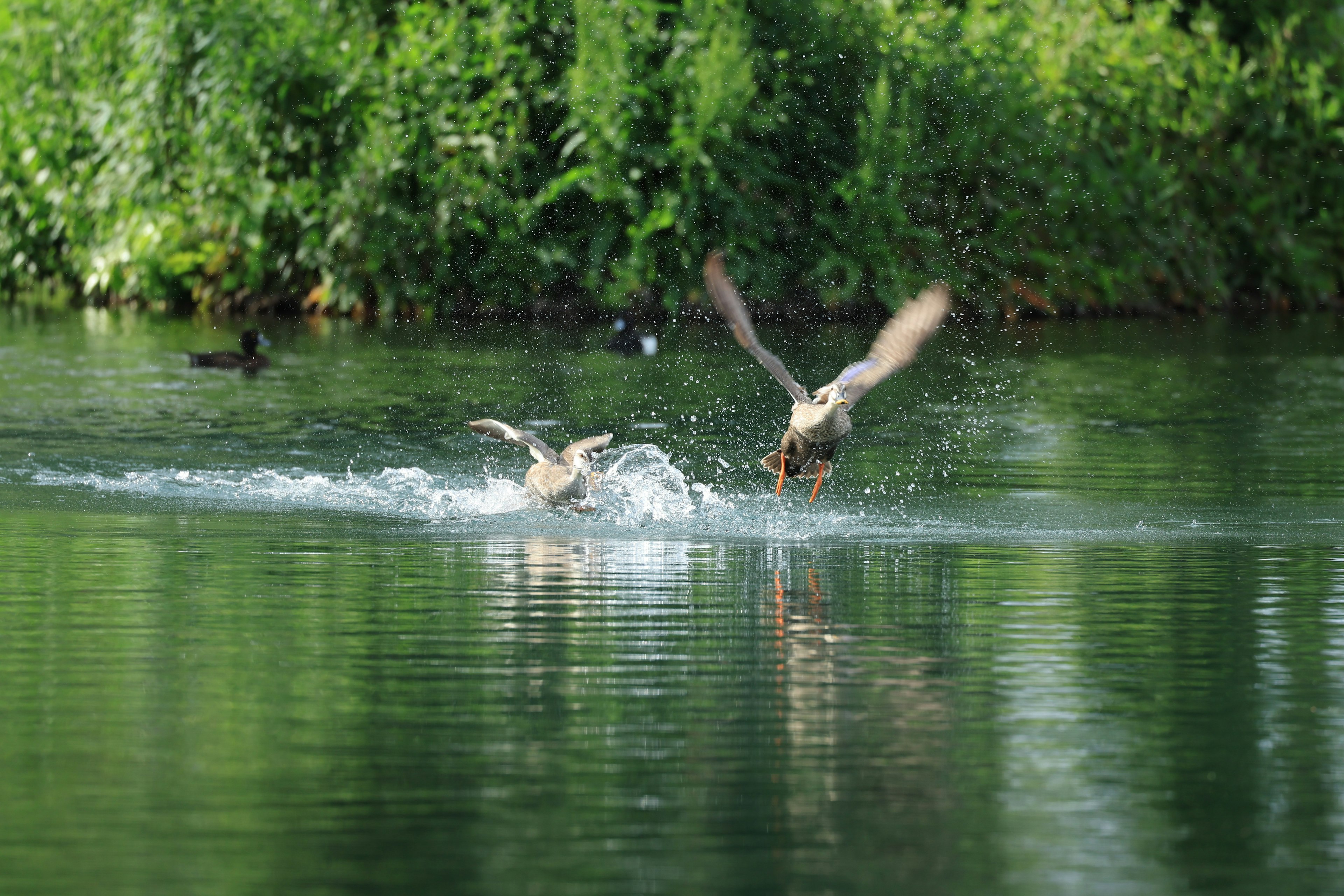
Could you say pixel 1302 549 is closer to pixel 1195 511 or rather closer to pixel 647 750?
pixel 1195 511

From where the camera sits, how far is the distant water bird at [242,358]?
86.5 feet

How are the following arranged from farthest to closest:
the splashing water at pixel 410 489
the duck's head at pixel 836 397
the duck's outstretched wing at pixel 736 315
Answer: the splashing water at pixel 410 489
the duck's head at pixel 836 397
the duck's outstretched wing at pixel 736 315

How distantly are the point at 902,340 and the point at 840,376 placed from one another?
74 centimetres

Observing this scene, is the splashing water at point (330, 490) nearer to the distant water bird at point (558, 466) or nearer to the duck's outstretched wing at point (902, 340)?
the distant water bird at point (558, 466)

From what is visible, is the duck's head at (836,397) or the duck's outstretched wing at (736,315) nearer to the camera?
the duck's outstretched wing at (736,315)

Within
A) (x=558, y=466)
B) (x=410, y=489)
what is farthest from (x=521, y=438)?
(x=410, y=489)

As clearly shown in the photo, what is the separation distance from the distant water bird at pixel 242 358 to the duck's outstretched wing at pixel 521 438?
1035 cm

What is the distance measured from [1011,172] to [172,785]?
32884 mm

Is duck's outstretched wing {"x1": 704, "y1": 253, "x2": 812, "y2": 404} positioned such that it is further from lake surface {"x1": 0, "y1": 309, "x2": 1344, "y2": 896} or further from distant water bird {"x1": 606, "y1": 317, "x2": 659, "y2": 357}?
distant water bird {"x1": 606, "y1": 317, "x2": 659, "y2": 357}

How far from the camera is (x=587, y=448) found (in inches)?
637

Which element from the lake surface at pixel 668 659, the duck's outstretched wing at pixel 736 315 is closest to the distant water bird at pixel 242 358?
the lake surface at pixel 668 659

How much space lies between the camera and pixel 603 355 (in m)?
29.6

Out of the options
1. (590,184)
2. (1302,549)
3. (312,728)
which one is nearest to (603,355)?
(590,184)

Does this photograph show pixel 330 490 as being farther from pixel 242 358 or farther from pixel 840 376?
pixel 242 358
